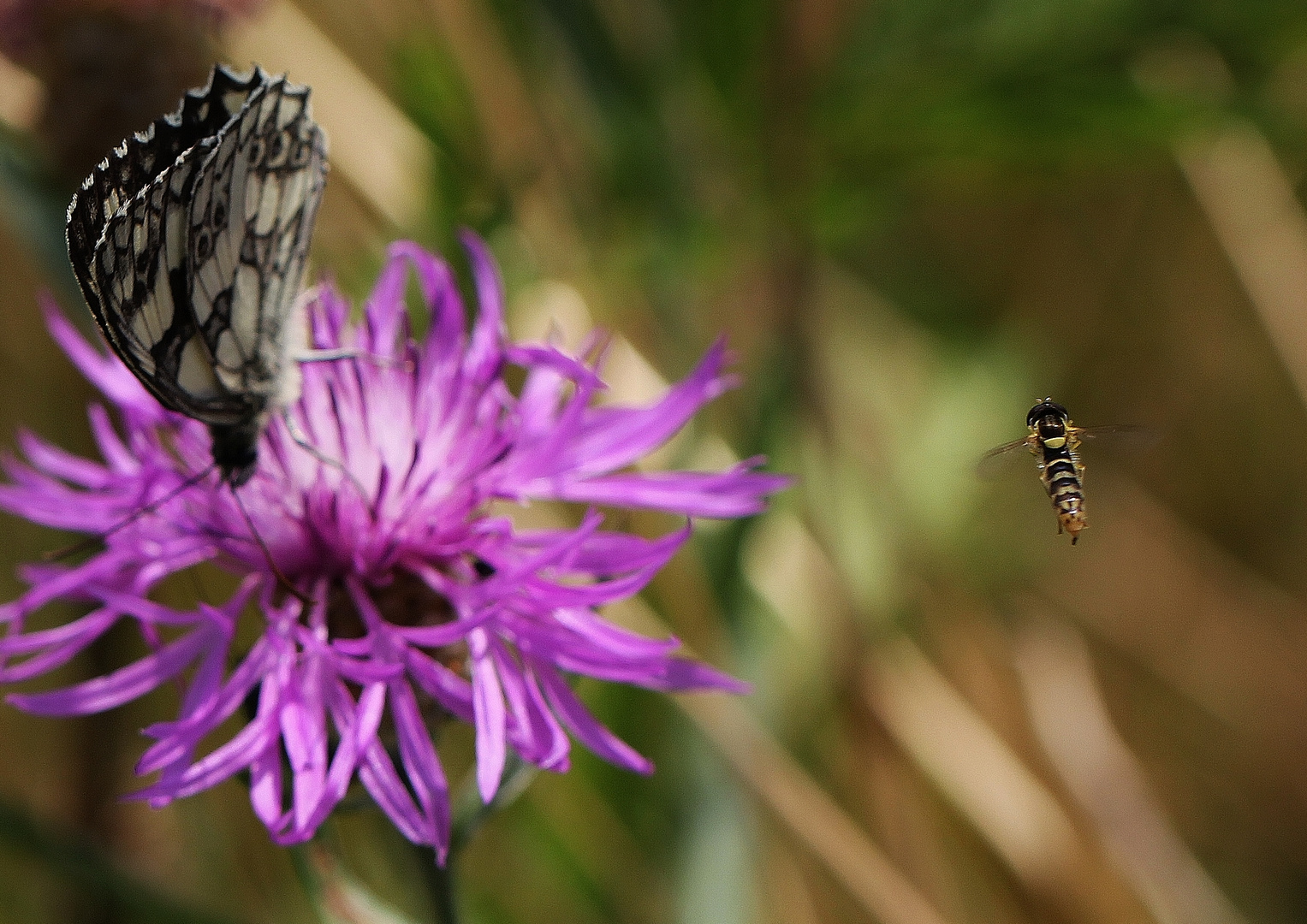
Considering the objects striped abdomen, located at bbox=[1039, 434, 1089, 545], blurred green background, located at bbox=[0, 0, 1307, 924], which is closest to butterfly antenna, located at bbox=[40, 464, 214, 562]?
blurred green background, located at bbox=[0, 0, 1307, 924]

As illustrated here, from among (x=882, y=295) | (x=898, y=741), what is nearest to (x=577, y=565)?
(x=898, y=741)

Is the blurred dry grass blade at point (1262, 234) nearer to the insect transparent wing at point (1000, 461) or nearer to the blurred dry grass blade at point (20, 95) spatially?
the insect transparent wing at point (1000, 461)

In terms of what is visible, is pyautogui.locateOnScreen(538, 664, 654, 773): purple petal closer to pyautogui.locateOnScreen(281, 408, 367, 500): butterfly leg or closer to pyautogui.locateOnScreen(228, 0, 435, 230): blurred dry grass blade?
pyautogui.locateOnScreen(281, 408, 367, 500): butterfly leg

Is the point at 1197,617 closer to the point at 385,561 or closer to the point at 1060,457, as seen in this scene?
the point at 1060,457

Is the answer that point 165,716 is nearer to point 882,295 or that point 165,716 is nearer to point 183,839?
point 183,839

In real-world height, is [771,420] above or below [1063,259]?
below

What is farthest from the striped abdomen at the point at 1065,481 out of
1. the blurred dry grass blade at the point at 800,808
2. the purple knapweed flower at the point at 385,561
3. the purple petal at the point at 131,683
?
the purple petal at the point at 131,683

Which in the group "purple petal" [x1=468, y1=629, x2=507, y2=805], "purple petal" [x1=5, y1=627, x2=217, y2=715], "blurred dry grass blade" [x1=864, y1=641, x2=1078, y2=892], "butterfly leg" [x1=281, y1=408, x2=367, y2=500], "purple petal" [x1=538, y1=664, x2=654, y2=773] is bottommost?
"purple petal" [x1=5, y1=627, x2=217, y2=715]
